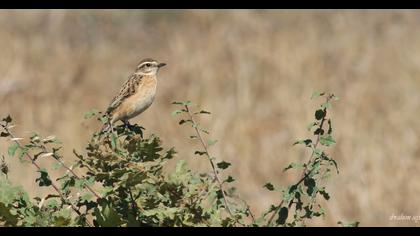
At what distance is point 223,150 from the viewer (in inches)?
529

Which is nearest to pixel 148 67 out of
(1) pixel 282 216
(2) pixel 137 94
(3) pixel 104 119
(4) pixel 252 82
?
(2) pixel 137 94

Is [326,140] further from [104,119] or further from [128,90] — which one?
[128,90]

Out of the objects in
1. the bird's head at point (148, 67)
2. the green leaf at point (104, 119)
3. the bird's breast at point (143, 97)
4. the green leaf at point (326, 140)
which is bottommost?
the green leaf at point (326, 140)

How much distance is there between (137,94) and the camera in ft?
25.8

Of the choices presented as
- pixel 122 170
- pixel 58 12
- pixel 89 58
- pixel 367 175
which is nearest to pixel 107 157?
pixel 122 170

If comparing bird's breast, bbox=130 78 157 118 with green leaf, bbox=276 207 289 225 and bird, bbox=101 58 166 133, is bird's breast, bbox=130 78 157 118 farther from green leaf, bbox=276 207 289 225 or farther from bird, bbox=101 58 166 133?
green leaf, bbox=276 207 289 225

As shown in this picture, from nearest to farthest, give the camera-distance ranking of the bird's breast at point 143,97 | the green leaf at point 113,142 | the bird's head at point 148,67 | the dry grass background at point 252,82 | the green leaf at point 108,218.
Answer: the green leaf at point 108,218 < the green leaf at point 113,142 < the bird's breast at point 143,97 < the bird's head at point 148,67 < the dry grass background at point 252,82

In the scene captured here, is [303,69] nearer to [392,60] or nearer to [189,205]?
[392,60]

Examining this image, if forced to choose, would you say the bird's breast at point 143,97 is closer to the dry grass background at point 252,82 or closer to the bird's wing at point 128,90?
the bird's wing at point 128,90

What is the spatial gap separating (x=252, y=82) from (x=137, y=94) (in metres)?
9.10

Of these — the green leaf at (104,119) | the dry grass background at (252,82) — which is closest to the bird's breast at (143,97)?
the green leaf at (104,119)

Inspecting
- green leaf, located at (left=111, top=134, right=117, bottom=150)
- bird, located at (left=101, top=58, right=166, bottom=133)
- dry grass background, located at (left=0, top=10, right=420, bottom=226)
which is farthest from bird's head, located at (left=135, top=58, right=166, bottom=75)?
green leaf, located at (left=111, top=134, right=117, bottom=150)

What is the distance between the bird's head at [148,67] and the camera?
828cm

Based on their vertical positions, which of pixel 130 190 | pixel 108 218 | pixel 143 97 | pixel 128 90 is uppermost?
pixel 128 90
